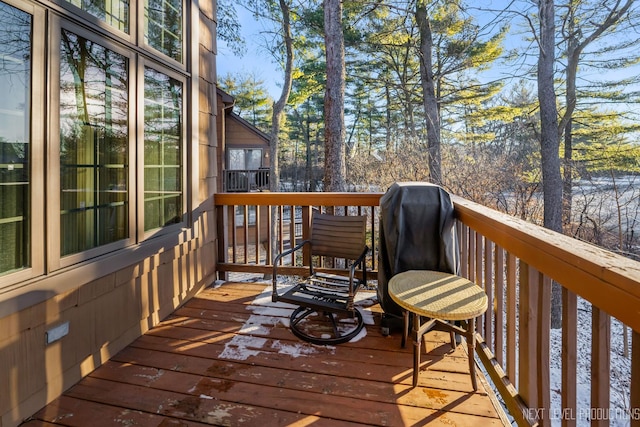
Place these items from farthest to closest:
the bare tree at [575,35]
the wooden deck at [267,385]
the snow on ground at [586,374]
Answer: the bare tree at [575,35], the snow on ground at [586,374], the wooden deck at [267,385]

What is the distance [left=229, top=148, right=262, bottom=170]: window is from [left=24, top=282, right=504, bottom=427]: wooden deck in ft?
36.9

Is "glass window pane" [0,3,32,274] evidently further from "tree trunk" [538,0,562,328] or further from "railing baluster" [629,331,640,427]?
"tree trunk" [538,0,562,328]

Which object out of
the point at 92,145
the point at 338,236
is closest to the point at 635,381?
the point at 338,236

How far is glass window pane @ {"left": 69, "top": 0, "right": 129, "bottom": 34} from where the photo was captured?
194 cm

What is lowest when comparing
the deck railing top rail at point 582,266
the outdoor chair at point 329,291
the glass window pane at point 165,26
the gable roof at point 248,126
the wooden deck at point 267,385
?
the wooden deck at point 267,385

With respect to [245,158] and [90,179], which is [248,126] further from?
[90,179]

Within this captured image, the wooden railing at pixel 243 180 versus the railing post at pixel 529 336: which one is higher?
the wooden railing at pixel 243 180

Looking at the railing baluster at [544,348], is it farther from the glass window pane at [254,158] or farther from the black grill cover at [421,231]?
the glass window pane at [254,158]

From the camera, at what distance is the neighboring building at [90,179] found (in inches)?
62.4

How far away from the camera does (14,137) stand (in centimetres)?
157

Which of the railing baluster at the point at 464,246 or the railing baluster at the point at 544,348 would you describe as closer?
the railing baluster at the point at 544,348

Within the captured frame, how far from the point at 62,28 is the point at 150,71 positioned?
28.6 inches

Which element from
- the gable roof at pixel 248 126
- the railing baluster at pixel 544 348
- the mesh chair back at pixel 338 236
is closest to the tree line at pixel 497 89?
the gable roof at pixel 248 126

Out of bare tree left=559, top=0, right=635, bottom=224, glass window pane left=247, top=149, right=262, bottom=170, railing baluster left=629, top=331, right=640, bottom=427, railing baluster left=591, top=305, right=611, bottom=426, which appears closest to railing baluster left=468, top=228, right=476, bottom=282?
railing baluster left=591, top=305, right=611, bottom=426
